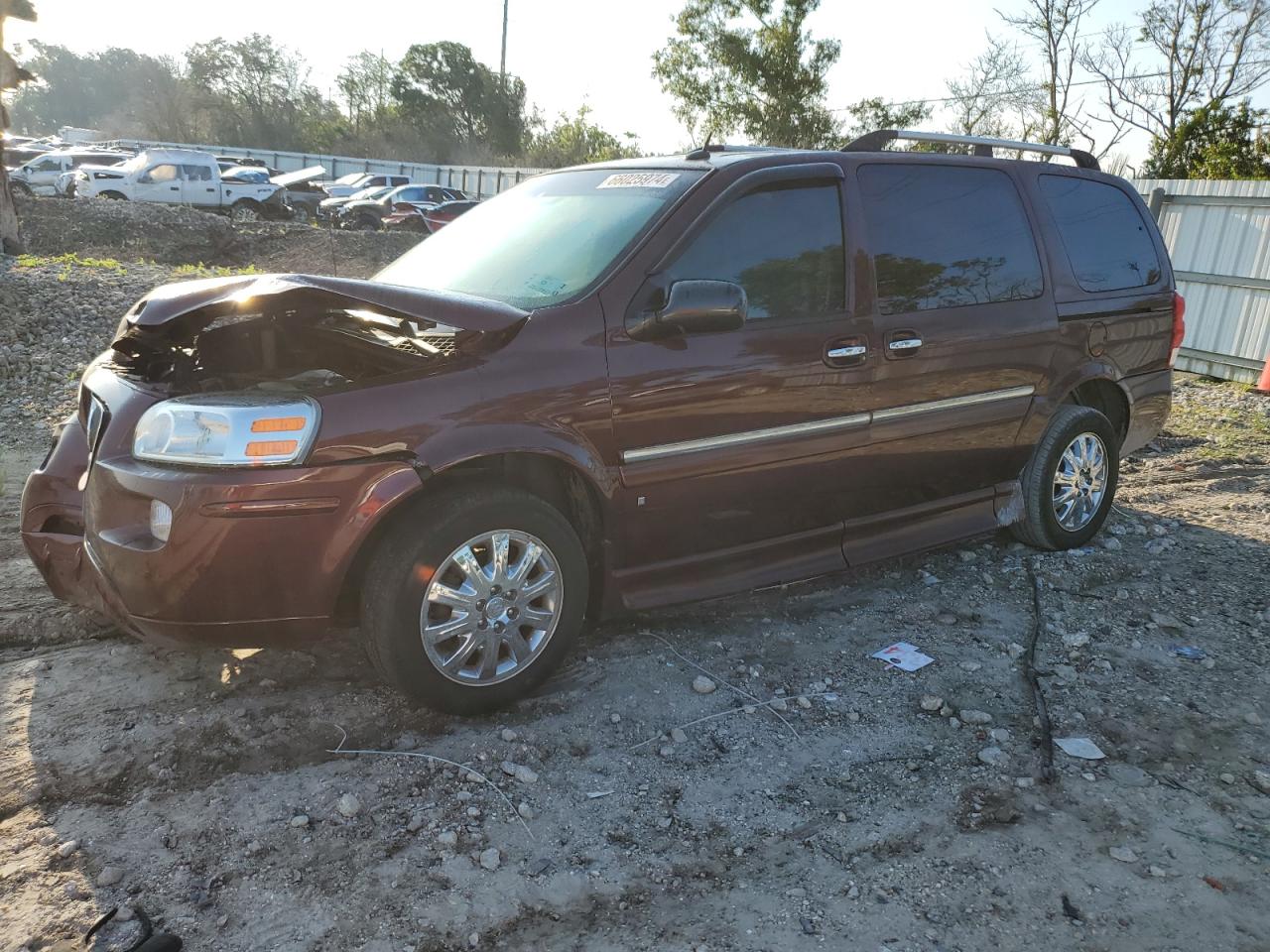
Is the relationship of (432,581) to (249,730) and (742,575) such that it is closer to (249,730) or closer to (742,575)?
(249,730)

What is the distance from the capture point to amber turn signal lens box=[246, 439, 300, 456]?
112 inches

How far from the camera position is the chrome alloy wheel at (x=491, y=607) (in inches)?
123

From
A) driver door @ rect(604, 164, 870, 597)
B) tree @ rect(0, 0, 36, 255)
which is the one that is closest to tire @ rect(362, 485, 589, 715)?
driver door @ rect(604, 164, 870, 597)

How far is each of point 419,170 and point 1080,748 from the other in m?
43.6

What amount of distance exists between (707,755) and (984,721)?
3.34ft

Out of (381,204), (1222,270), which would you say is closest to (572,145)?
(381,204)

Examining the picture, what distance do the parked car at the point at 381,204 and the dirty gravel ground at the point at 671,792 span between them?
23.6m

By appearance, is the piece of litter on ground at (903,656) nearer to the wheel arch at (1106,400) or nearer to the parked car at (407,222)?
the wheel arch at (1106,400)

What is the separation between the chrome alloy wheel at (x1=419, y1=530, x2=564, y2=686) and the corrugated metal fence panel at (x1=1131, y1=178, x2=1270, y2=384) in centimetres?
1024

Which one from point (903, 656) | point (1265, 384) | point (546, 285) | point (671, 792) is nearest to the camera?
point (671, 792)

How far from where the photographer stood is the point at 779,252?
12.5 ft

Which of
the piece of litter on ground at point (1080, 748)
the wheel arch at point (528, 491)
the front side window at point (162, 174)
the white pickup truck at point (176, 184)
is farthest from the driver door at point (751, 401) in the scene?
the front side window at point (162, 174)

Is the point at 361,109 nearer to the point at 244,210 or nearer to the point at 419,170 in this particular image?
the point at 419,170

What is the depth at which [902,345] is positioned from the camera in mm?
4094
